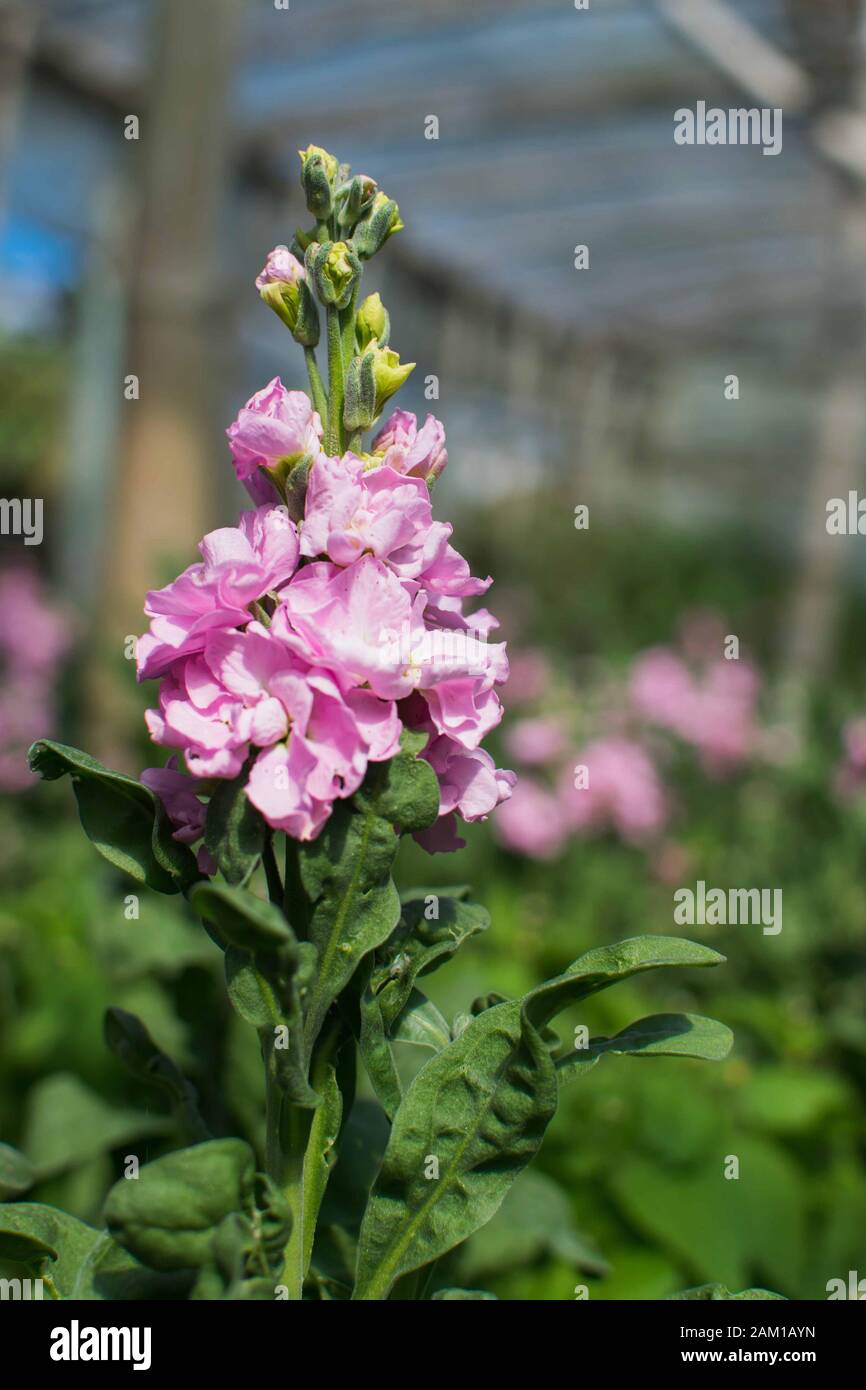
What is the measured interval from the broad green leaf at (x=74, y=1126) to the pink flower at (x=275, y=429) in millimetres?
1070

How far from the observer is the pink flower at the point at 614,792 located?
3.11m

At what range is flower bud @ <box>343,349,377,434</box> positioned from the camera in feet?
2.76

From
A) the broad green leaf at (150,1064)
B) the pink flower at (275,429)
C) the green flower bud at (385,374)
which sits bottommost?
the broad green leaf at (150,1064)

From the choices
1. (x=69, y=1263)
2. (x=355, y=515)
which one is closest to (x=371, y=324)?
(x=355, y=515)

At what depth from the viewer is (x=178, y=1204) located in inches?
28.5

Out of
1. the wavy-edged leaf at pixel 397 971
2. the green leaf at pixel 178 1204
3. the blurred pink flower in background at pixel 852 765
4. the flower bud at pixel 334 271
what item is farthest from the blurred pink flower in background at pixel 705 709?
the green leaf at pixel 178 1204

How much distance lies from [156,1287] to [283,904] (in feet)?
0.88

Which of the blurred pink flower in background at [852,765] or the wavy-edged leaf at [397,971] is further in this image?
the blurred pink flower in background at [852,765]

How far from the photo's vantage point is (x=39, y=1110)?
67.4 inches

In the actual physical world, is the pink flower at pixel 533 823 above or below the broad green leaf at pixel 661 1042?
above

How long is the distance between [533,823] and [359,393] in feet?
7.56

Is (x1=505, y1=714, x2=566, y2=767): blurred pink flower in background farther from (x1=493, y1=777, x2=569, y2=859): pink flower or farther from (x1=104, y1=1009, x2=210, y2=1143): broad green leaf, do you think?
(x1=104, y1=1009, x2=210, y2=1143): broad green leaf

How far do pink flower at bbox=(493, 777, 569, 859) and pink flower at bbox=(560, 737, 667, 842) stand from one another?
46 millimetres

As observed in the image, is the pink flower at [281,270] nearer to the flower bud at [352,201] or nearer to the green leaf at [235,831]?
the flower bud at [352,201]
